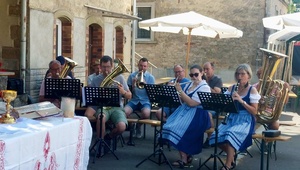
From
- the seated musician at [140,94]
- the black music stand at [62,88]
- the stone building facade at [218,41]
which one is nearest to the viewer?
the black music stand at [62,88]

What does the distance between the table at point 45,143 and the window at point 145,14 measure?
53.1ft

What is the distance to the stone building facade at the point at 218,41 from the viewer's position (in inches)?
766

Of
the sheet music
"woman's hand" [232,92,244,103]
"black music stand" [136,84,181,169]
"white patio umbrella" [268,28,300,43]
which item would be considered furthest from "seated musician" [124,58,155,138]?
"white patio umbrella" [268,28,300,43]

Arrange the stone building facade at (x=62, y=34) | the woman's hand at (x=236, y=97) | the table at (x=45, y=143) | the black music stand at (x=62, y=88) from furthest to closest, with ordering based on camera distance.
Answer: the stone building facade at (x=62, y=34) < the black music stand at (x=62, y=88) < the woman's hand at (x=236, y=97) < the table at (x=45, y=143)

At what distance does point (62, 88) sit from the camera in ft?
22.4

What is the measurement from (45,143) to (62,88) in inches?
97.9

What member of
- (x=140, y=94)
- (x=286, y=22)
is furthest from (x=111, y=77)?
(x=286, y=22)

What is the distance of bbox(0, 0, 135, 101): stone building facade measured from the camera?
8.97 m

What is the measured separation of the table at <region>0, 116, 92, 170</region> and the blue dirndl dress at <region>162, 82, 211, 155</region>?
1.77m

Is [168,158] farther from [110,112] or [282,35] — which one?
[282,35]

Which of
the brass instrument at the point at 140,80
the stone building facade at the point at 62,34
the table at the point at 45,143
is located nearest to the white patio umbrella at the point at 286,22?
the brass instrument at the point at 140,80

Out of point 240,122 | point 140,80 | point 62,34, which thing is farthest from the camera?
point 62,34

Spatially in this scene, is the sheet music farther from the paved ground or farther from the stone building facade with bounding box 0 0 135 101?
the stone building facade with bounding box 0 0 135 101

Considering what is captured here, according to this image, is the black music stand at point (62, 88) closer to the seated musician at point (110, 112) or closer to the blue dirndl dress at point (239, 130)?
the seated musician at point (110, 112)
